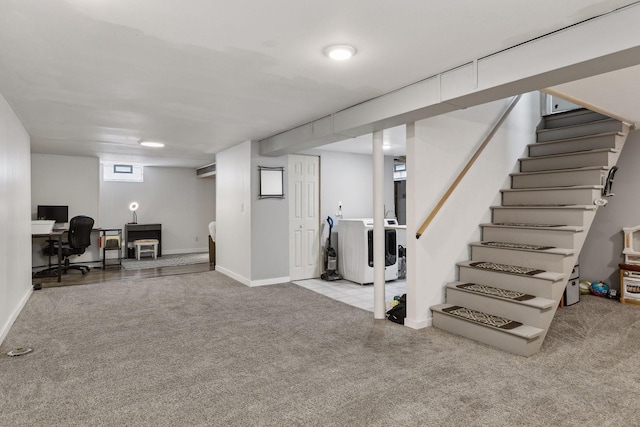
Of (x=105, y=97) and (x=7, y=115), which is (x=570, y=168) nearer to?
(x=105, y=97)


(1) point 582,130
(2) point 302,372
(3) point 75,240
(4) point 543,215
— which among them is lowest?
(2) point 302,372

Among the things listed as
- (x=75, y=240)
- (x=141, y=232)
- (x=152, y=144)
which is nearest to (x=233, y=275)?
(x=152, y=144)

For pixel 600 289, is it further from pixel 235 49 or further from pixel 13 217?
pixel 13 217

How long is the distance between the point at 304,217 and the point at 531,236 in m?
3.37

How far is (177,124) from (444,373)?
3.90m

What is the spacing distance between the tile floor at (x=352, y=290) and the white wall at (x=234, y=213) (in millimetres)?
921

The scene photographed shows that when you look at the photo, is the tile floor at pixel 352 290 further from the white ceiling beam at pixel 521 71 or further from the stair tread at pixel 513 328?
the white ceiling beam at pixel 521 71

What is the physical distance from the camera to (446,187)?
3820mm

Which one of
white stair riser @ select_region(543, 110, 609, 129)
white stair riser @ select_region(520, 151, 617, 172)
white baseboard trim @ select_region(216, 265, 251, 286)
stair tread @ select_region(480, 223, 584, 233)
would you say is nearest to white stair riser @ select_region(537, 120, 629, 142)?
white stair riser @ select_region(543, 110, 609, 129)

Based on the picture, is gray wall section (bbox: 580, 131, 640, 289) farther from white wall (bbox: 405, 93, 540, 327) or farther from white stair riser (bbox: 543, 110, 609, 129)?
white wall (bbox: 405, 93, 540, 327)

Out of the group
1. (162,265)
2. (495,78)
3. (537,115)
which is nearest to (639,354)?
(495,78)

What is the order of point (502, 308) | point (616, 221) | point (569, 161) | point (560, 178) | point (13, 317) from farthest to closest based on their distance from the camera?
1. point (616, 221)
2. point (569, 161)
3. point (560, 178)
4. point (13, 317)
5. point (502, 308)

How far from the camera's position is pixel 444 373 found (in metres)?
2.58

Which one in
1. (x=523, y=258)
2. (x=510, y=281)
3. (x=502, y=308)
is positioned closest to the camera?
(x=502, y=308)
